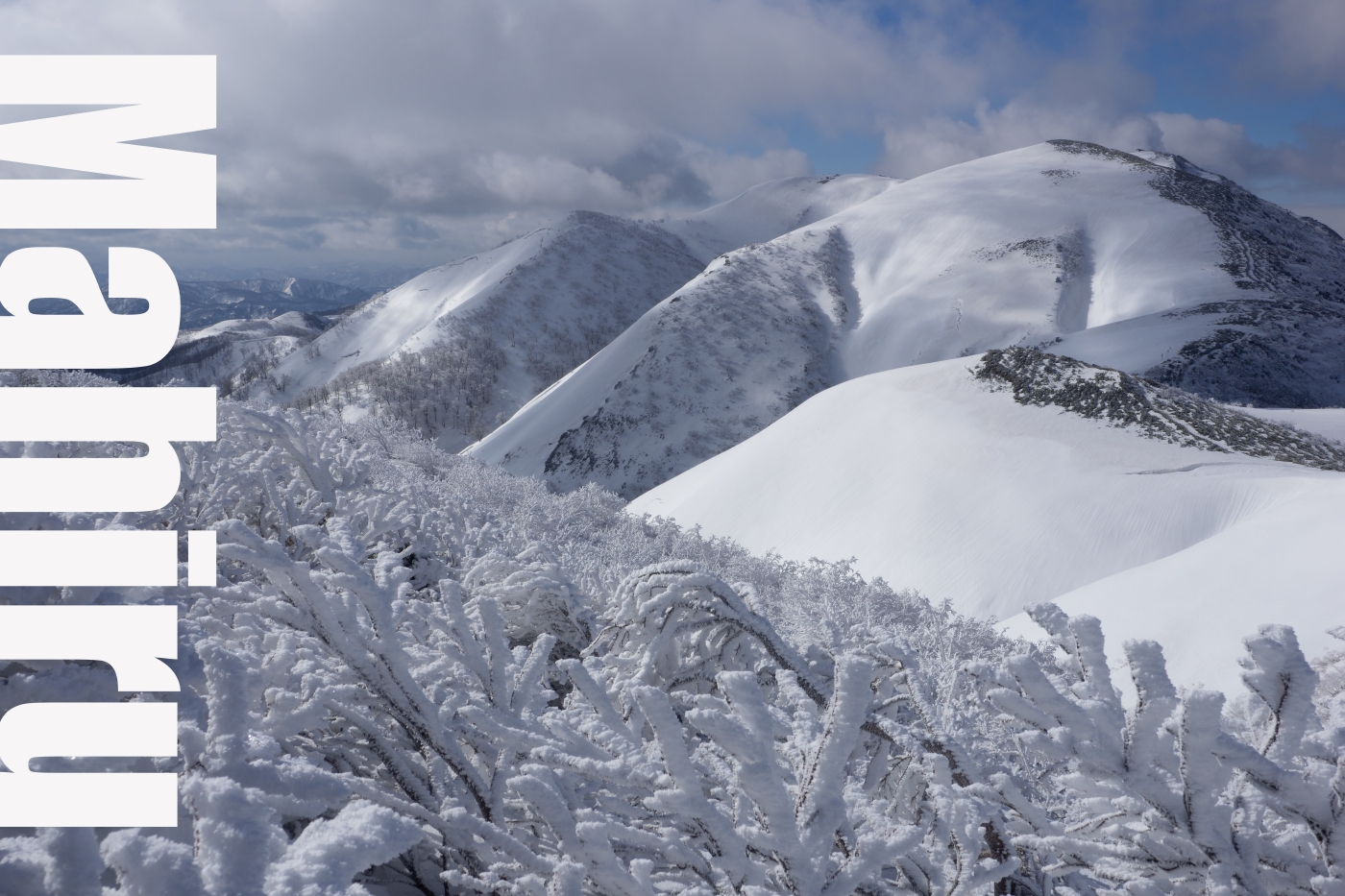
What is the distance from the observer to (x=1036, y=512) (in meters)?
9.04

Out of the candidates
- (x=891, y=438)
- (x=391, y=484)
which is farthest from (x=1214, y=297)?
(x=391, y=484)

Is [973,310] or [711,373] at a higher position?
[973,310]

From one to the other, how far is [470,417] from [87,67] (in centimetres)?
7744

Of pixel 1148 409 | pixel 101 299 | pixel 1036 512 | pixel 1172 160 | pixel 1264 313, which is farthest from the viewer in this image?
pixel 1172 160

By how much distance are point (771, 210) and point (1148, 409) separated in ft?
413

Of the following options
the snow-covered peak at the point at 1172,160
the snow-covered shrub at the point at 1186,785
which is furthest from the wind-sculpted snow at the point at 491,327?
→ the snow-covered shrub at the point at 1186,785

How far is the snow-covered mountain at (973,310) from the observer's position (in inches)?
1288

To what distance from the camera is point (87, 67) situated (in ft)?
6.33

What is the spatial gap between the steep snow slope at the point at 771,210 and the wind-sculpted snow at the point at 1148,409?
10621 centimetres

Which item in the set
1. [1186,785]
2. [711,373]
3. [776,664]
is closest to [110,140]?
[776,664]

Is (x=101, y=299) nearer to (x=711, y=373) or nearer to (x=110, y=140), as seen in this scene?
(x=110, y=140)

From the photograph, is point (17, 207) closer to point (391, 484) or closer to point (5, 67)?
point (5, 67)

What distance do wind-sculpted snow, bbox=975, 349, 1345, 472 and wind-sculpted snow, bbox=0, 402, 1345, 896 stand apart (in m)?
11.8

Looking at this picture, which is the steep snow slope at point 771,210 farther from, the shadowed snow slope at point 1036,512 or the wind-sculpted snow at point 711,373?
the shadowed snow slope at point 1036,512
